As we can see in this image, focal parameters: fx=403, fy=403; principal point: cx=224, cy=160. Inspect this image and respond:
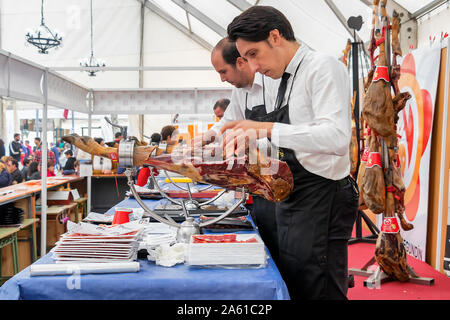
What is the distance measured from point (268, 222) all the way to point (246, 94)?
608 mm

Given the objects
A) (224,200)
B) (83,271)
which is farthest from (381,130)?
(83,271)

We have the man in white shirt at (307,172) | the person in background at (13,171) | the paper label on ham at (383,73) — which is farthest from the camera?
the person in background at (13,171)

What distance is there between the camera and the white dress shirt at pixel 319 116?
1.18 m

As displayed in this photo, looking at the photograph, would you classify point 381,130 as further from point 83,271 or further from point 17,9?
point 17,9

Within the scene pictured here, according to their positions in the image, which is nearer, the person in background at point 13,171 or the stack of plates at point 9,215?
the stack of plates at point 9,215

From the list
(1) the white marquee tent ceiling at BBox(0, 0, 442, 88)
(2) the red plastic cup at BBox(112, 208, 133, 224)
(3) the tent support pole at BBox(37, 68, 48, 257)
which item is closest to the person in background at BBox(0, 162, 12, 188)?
(3) the tent support pole at BBox(37, 68, 48, 257)

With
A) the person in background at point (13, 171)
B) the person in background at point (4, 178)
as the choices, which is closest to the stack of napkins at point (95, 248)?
the person in background at point (4, 178)

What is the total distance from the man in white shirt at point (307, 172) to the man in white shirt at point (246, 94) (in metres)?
0.35

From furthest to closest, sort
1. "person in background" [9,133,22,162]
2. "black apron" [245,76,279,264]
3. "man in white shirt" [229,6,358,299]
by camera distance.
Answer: "person in background" [9,133,22,162] < "black apron" [245,76,279,264] < "man in white shirt" [229,6,358,299]

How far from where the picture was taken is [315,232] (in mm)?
1341

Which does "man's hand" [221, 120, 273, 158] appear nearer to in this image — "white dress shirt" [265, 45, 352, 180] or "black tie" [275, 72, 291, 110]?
"white dress shirt" [265, 45, 352, 180]

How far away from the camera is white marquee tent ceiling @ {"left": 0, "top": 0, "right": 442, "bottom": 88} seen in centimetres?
624

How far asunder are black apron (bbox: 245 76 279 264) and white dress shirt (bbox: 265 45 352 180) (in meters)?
0.28

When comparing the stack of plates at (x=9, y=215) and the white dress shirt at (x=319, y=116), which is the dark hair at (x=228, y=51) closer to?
the white dress shirt at (x=319, y=116)
